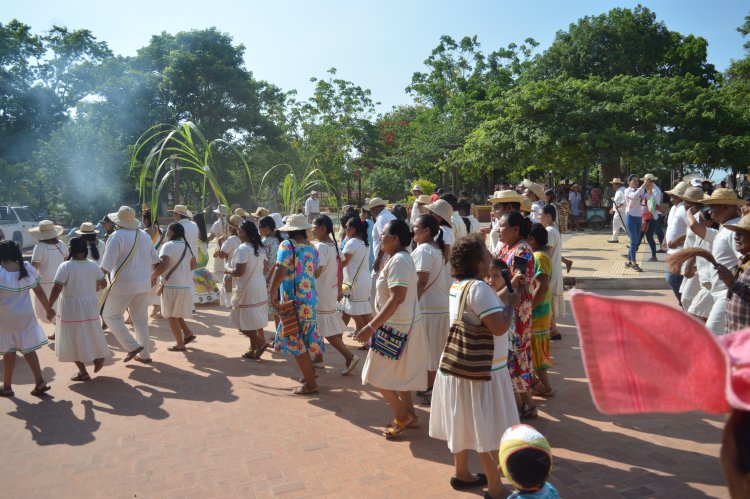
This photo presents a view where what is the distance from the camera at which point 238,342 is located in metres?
8.45

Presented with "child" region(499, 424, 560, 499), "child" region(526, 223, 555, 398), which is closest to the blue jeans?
"child" region(526, 223, 555, 398)

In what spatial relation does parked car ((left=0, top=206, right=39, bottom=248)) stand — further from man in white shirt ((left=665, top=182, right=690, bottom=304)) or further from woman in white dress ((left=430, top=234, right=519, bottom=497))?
woman in white dress ((left=430, top=234, right=519, bottom=497))

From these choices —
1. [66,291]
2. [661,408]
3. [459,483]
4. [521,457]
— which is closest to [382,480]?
[459,483]

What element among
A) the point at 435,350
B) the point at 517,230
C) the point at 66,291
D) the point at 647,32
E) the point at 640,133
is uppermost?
the point at 647,32

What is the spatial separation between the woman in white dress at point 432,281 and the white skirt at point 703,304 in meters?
2.20

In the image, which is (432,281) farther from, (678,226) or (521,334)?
(678,226)

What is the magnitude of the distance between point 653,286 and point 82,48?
37.9 m

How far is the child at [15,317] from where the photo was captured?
20.1ft

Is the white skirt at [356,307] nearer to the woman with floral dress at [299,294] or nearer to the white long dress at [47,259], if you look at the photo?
the woman with floral dress at [299,294]

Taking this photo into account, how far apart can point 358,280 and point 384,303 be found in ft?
8.58

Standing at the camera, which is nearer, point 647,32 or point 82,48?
point 647,32

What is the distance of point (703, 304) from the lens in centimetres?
519

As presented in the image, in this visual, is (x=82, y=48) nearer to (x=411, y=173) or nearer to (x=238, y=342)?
(x=411, y=173)

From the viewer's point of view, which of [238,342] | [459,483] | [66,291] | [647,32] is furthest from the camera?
[647,32]
